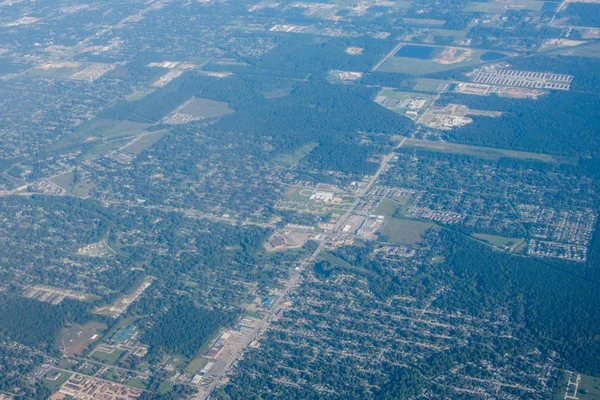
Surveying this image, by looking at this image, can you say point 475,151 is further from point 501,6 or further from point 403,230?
point 501,6

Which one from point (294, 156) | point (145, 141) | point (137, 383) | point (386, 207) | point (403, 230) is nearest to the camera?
point (137, 383)

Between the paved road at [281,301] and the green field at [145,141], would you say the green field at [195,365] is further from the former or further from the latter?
the green field at [145,141]

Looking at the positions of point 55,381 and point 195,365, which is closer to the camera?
point 55,381

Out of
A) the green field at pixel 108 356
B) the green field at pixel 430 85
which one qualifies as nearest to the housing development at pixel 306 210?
the green field at pixel 108 356

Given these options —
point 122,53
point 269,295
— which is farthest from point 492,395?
point 122,53

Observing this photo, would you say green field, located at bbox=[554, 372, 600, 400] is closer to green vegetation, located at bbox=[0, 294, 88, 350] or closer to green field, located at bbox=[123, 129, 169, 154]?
green vegetation, located at bbox=[0, 294, 88, 350]

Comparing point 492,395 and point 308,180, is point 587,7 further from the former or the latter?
point 492,395

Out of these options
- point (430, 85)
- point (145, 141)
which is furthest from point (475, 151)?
point (145, 141)
